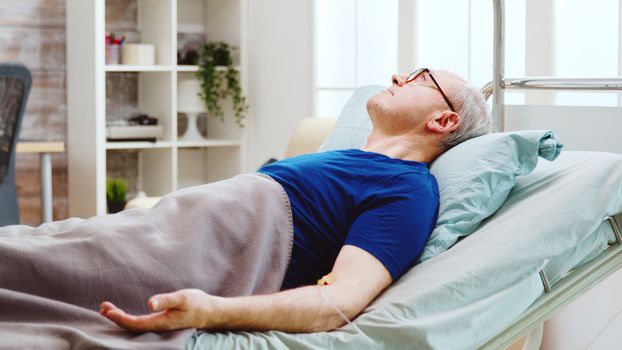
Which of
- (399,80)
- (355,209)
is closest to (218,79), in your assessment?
(399,80)

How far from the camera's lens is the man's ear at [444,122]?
1957 millimetres

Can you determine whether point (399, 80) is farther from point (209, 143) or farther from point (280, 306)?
point (209, 143)

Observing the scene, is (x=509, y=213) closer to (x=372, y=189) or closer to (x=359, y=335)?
(x=372, y=189)

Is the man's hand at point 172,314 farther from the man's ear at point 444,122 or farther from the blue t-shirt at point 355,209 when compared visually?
the man's ear at point 444,122

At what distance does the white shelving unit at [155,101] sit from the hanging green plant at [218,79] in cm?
5

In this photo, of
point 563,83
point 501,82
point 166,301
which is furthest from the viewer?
point 501,82

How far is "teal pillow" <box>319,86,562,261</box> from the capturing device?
1723mm

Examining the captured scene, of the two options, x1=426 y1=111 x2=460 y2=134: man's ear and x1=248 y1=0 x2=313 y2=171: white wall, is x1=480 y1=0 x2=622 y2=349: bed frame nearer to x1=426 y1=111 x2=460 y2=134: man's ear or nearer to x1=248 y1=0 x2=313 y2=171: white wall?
x1=426 y1=111 x2=460 y2=134: man's ear

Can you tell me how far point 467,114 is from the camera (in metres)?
1.99

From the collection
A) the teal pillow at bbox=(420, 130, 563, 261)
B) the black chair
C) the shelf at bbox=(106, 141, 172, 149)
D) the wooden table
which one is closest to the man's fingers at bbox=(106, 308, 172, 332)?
the teal pillow at bbox=(420, 130, 563, 261)

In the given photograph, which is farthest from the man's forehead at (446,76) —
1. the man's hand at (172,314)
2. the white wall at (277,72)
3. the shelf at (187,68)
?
the shelf at (187,68)

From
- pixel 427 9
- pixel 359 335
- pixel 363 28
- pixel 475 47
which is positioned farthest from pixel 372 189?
pixel 363 28

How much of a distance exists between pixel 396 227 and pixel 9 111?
2.01 metres

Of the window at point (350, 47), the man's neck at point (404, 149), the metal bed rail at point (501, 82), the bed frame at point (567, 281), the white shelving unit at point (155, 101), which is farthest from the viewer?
the white shelving unit at point (155, 101)
